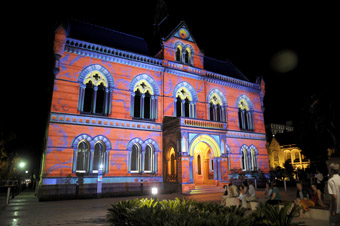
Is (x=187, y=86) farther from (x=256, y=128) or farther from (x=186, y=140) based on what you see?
(x=256, y=128)

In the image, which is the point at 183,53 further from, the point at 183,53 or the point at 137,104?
the point at 137,104

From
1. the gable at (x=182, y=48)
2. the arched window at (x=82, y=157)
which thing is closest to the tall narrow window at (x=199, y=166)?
the gable at (x=182, y=48)

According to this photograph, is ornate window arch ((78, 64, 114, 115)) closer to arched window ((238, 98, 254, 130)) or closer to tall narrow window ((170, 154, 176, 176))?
tall narrow window ((170, 154, 176, 176))

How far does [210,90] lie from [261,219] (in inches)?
881

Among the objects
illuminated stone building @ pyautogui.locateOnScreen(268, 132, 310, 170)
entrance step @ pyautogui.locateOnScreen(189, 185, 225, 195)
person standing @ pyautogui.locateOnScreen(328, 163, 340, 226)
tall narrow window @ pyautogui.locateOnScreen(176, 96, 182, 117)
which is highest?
tall narrow window @ pyautogui.locateOnScreen(176, 96, 182, 117)

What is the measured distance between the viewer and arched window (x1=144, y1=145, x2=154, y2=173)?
886 inches

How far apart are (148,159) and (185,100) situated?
772 centimetres

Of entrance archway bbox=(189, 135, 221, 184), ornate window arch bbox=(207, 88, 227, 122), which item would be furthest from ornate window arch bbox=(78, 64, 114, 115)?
ornate window arch bbox=(207, 88, 227, 122)

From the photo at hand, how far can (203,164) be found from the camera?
86.8 feet

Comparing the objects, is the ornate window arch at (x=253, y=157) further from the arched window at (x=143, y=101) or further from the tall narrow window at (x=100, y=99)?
Result: the tall narrow window at (x=100, y=99)

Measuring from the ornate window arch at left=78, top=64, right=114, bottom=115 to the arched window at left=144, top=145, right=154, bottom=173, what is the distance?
5220 mm

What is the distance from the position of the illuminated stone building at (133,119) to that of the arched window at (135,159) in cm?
9

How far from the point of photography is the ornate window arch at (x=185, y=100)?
25312 millimetres

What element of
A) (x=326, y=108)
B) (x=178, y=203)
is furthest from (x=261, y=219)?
(x=326, y=108)
